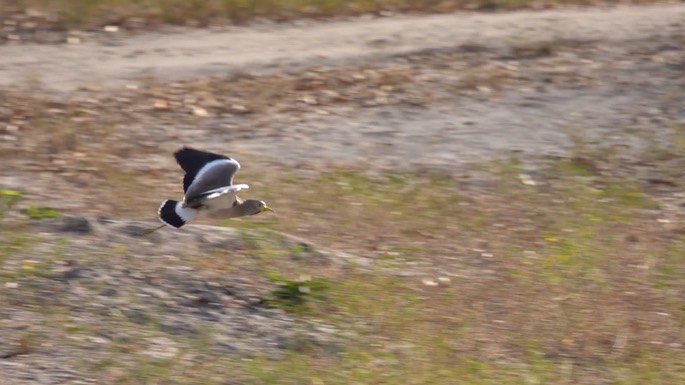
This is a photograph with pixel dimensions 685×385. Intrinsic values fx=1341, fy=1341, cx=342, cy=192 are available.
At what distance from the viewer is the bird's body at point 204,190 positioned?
23.6 feet

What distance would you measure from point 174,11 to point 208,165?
6905 mm

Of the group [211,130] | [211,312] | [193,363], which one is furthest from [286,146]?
[193,363]

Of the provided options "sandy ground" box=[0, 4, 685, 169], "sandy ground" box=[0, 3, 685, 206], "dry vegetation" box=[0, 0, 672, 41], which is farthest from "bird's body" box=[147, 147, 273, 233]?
"dry vegetation" box=[0, 0, 672, 41]

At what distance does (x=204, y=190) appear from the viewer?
7.35m

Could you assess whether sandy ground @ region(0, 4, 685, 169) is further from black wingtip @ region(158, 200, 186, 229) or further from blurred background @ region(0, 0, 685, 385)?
black wingtip @ region(158, 200, 186, 229)

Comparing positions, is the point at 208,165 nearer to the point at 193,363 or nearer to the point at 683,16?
the point at 193,363

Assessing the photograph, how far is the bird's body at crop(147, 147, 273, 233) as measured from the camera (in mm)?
7207

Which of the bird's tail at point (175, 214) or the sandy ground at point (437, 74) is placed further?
the sandy ground at point (437, 74)

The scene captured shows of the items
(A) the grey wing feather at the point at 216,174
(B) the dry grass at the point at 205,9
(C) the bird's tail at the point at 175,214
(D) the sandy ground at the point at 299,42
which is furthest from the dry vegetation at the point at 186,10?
(C) the bird's tail at the point at 175,214

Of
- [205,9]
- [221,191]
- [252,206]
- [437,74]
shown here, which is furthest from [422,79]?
[221,191]

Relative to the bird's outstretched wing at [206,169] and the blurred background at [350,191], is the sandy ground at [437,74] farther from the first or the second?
the bird's outstretched wing at [206,169]

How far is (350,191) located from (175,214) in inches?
104

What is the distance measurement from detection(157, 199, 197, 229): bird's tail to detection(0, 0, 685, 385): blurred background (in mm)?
350

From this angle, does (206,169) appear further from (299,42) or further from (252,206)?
(299,42)
